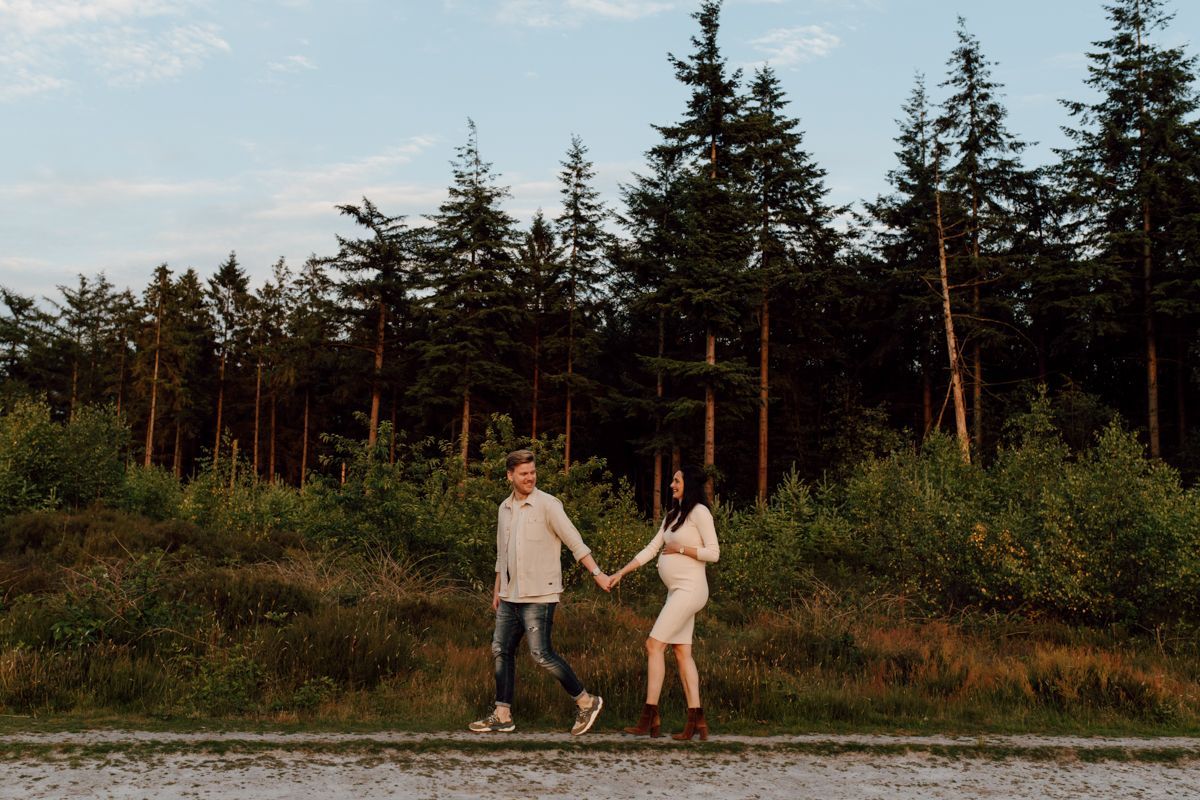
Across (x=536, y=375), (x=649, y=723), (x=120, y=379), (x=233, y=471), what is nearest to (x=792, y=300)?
(x=536, y=375)

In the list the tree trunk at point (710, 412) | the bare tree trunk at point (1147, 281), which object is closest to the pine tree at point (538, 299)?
the tree trunk at point (710, 412)

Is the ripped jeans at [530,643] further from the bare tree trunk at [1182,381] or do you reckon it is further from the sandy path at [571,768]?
the bare tree trunk at [1182,381]

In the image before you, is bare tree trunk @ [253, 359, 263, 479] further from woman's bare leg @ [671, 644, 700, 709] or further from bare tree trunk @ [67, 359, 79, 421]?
woman's bare leg @ [671, 644, 700, 709]

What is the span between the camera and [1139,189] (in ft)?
103

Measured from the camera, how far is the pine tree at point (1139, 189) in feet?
102

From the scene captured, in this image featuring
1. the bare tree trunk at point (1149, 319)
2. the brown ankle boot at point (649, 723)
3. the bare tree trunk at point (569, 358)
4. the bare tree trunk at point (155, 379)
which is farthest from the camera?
the bare tree trunk at point (155, 379)

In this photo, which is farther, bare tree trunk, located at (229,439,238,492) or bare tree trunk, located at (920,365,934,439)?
bare tree trunk, located at (920,365,934,439)

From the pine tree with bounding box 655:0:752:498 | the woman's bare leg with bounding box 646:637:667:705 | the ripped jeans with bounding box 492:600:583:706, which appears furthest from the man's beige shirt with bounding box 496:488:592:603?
the pine tree with bounding box 655:0:752:498

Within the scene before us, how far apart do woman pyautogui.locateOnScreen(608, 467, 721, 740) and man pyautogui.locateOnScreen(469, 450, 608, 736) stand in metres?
0.53

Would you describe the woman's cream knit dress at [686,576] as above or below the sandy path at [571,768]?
above

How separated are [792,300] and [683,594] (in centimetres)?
3456

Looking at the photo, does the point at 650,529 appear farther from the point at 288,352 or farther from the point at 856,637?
the point at 288,352

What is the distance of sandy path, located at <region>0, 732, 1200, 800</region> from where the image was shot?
206 inches

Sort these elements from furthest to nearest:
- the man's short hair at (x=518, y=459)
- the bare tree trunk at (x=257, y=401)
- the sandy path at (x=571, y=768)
A: the bare tree trunk at (x=257, y=401), the man's short hair at (x=518, y=459), the sandy path at (x=571, y=768)
